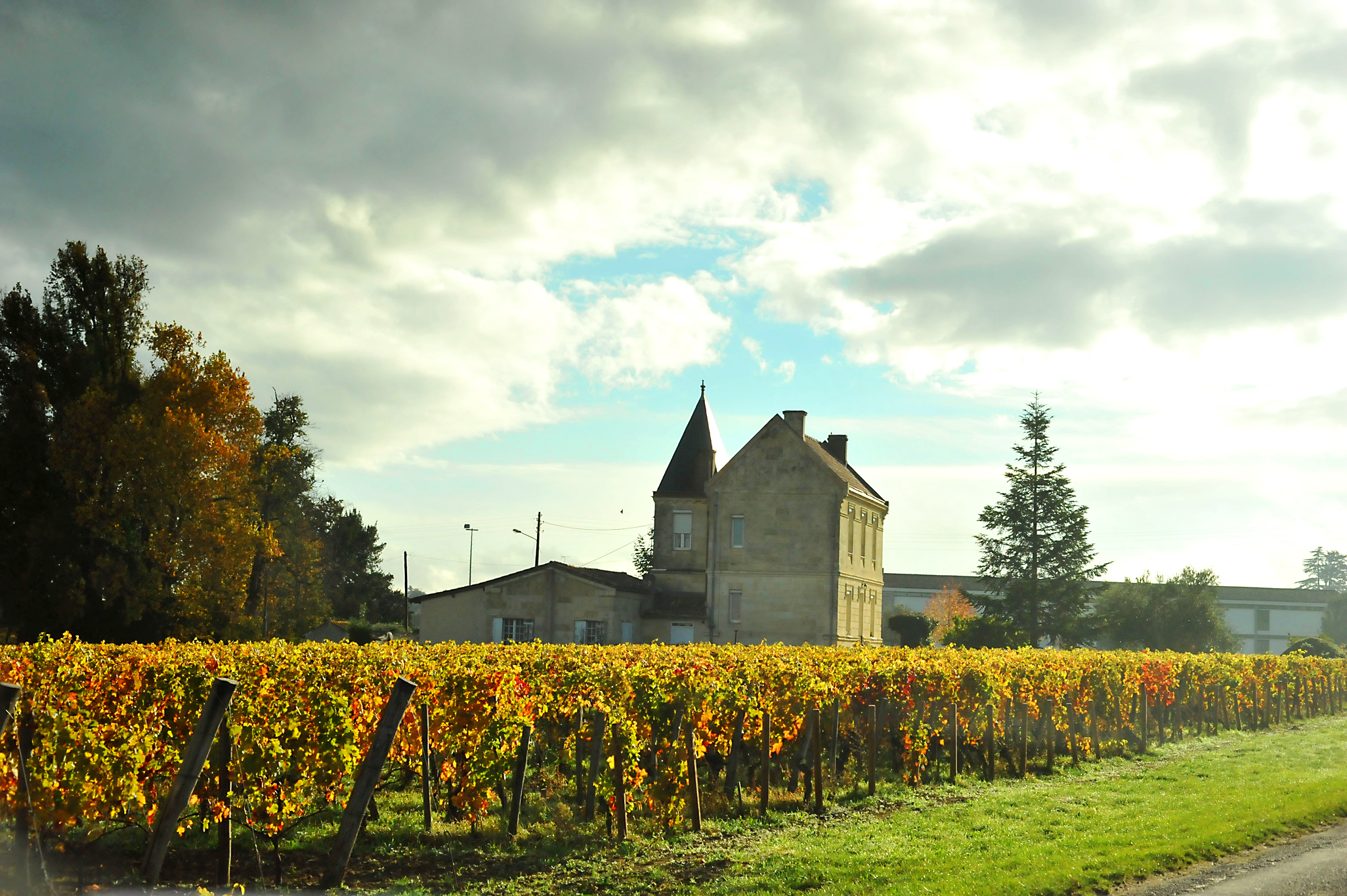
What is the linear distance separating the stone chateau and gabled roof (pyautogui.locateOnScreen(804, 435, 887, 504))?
85cm

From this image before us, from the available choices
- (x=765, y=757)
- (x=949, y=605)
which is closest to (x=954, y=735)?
(x=765, y=757)

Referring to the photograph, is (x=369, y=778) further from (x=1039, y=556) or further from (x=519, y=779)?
(x=1039, y=556)

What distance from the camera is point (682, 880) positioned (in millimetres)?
9336

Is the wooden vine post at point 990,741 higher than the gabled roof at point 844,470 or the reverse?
the reverse

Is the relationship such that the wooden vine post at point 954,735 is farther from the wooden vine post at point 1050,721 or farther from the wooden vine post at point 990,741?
the wooden vine post at point 1050,721

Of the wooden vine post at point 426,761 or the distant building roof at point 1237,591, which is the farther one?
the distant building roof at point 1237,591

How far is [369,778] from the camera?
8039 millimetres

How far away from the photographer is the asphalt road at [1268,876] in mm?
9211

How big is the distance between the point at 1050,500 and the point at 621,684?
5544 centimetres

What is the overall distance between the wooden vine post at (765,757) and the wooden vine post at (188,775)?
7047 millimetres

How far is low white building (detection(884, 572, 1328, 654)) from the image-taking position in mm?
99750

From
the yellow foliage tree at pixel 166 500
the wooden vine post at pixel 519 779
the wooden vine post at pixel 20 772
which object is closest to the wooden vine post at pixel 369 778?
the wooden vine post at pixel 20 772

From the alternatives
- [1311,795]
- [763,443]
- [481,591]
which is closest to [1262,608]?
[763,443]

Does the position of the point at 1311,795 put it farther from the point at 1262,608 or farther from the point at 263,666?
the point at 1262,608
